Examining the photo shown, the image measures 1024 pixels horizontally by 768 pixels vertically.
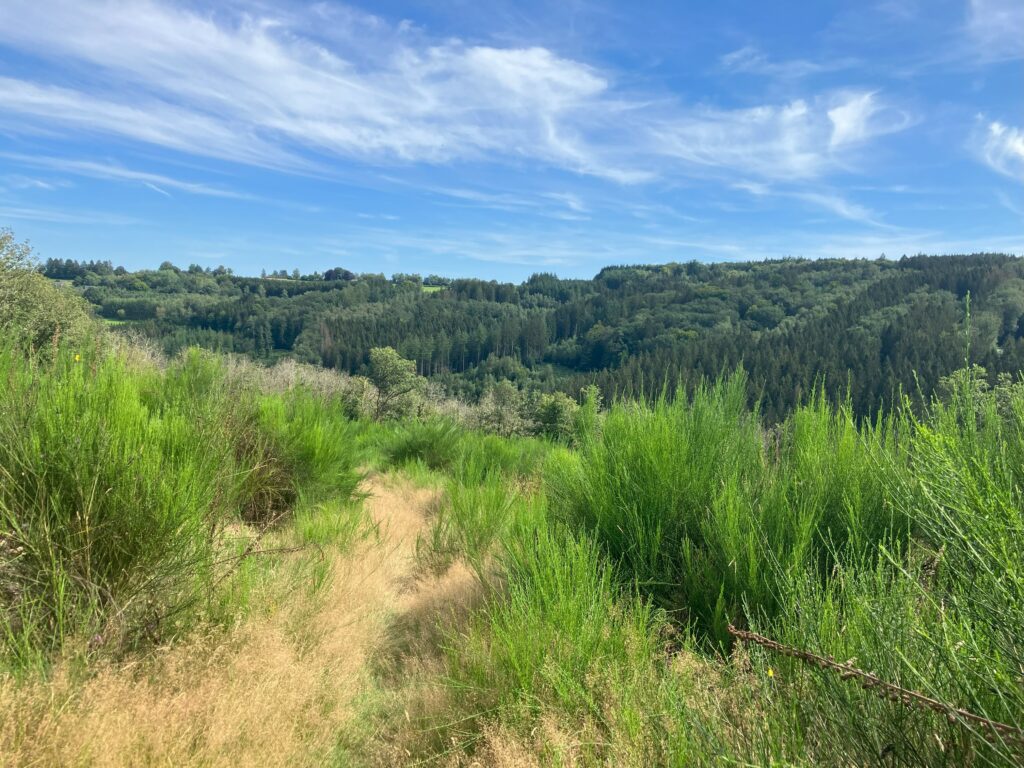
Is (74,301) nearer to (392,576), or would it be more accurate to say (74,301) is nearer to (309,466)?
(309,466)

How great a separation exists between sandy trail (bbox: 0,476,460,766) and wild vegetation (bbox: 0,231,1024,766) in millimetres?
12

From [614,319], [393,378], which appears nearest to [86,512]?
[393,378]

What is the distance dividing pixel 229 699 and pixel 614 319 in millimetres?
126283

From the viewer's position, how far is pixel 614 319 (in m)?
125

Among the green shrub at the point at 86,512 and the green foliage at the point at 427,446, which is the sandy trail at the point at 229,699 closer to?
the green shrub at the point at 86,512

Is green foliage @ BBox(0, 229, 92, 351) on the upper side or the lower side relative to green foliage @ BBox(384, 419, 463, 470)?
upper

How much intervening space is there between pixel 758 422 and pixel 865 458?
84 centimetres

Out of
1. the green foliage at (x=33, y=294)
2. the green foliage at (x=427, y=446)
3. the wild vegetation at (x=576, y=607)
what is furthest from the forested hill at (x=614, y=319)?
the wild vegetation at (x=576, y=607)

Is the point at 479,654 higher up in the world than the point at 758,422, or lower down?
lower down

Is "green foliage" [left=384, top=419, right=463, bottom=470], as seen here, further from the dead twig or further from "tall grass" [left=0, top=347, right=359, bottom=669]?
the dead twig

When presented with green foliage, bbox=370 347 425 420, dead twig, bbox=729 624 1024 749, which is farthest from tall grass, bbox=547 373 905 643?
green foliage, bbox=370 347 425 420

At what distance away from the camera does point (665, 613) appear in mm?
2590

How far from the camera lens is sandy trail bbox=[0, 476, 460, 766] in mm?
1671

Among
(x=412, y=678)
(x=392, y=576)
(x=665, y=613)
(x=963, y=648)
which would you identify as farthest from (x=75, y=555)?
(x=963, y=648)
